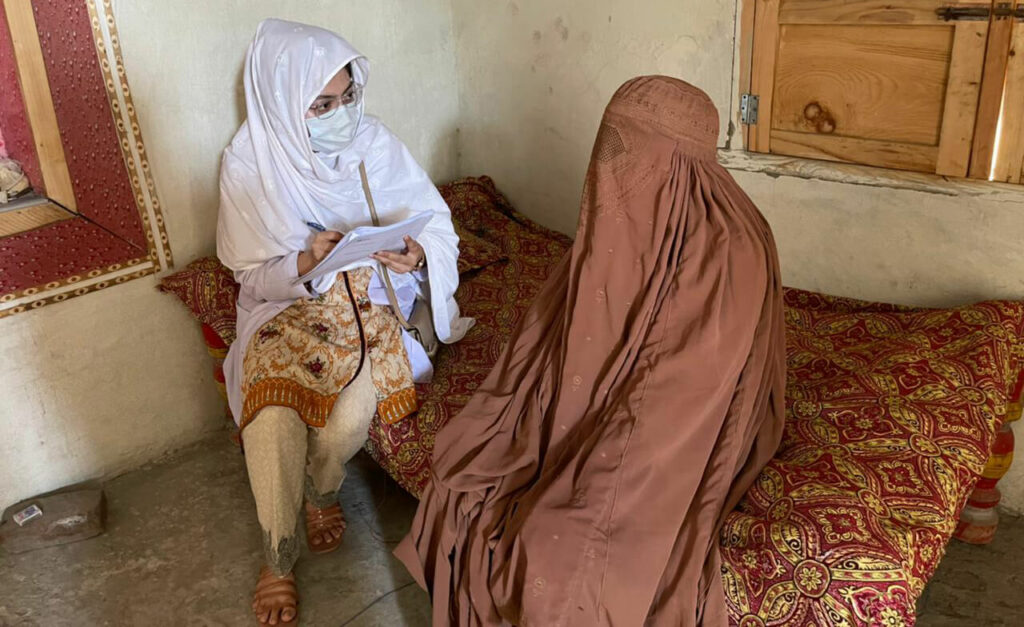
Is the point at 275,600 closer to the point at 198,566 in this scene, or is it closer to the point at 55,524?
the point at 198,566

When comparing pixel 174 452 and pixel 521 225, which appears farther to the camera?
pixel 521 225

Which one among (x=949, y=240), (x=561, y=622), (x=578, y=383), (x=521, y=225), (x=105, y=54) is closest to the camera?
(x=561, y=622)

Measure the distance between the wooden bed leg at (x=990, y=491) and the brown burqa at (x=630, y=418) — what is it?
90cm

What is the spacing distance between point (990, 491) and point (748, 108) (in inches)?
52.3

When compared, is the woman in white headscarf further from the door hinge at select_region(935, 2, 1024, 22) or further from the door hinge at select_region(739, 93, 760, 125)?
the door hinge at select_region(935, 2, 1024, 22)

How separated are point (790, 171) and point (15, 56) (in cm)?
233

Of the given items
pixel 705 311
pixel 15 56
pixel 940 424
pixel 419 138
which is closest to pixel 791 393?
A: pixel 940 424

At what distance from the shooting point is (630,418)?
5.12 ft

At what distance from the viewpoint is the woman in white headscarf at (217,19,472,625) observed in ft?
7.03

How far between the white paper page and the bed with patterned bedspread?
1.46 feet

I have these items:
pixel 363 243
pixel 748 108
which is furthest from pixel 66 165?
pixel 748 108

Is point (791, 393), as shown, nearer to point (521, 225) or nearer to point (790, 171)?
point (790, 171)

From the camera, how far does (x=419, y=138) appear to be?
3525mm

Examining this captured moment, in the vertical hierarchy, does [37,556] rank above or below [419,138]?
below
